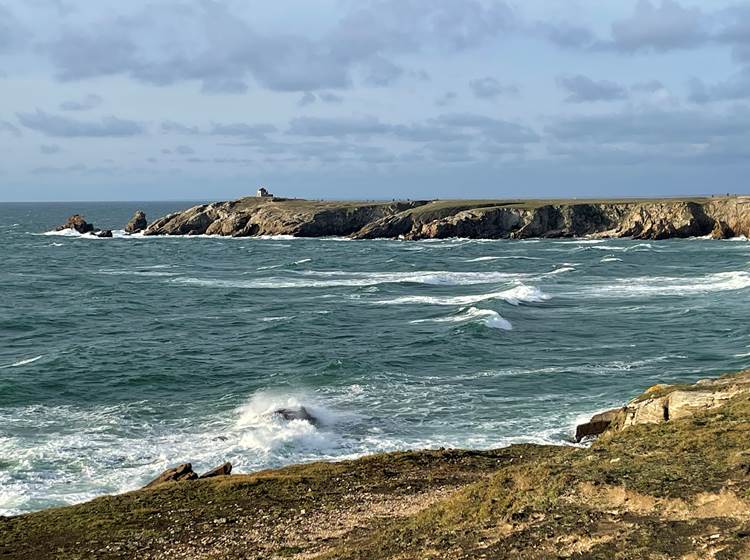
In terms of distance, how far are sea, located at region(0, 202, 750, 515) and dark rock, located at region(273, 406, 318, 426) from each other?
0.28m

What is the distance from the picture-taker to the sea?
90.4 feet

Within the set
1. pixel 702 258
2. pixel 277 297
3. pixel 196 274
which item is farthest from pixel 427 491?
pixel 702 258

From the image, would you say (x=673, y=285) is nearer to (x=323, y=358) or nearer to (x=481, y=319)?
(x=481, y=319)

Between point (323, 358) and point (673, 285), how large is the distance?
3700cm

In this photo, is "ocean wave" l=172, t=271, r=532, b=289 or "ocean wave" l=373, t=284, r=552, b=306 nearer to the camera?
"ocean wave" l=373, t=284, r=552, b=306

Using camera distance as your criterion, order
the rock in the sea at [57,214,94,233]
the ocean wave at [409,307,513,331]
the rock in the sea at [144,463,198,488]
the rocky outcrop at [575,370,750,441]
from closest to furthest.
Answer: the rock in the sea at [144,463,198,488] → the rocky outcrop at [575,370,750,441] → the ocean wave at [409,307,513,331] → the rock in the sea at [57,214,94,233]

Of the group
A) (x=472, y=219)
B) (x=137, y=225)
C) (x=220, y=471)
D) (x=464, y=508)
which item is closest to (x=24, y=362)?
(x=220, y=471)

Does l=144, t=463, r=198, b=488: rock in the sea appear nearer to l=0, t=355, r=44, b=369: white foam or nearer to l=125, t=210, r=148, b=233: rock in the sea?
l=0, t=355, r=44, b=369: white foam

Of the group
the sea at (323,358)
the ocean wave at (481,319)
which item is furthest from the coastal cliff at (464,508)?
the ocean wave at (481,319)

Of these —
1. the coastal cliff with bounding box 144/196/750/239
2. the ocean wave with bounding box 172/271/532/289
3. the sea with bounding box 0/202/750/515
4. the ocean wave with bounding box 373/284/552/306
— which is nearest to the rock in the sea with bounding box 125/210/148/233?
the coastal cliff with bounding box 144/196/750/239

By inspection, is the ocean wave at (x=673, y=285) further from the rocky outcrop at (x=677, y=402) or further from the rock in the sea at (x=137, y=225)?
the rock in the sea at (x=137, y=225)

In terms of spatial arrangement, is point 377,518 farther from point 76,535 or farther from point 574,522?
point 76,535

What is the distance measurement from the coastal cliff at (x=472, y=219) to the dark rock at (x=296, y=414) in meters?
99.1

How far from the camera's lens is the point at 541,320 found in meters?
50.4
